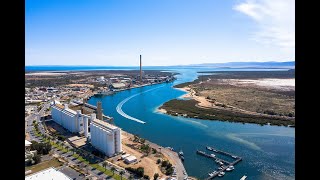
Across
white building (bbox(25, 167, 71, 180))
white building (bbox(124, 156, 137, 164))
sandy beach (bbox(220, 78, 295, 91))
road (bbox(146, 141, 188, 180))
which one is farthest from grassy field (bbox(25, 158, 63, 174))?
sandy beach (bbox(220, 78, 295, 91))

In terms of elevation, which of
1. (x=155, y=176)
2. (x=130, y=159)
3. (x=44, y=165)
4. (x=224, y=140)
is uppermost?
(x=224, y=140)

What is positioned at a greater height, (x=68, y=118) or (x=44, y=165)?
(x=68, y=118)

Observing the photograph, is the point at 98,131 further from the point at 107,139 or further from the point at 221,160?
the point at 221,160

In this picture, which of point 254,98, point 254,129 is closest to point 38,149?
point 254,129

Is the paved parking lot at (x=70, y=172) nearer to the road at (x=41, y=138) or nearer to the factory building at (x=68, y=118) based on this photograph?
the road at (x=41, y=138)

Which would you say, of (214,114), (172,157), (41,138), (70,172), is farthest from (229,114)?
(70,172)

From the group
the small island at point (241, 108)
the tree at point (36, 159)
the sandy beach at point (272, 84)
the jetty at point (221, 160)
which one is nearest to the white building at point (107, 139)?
the tree at point (36, 159)
